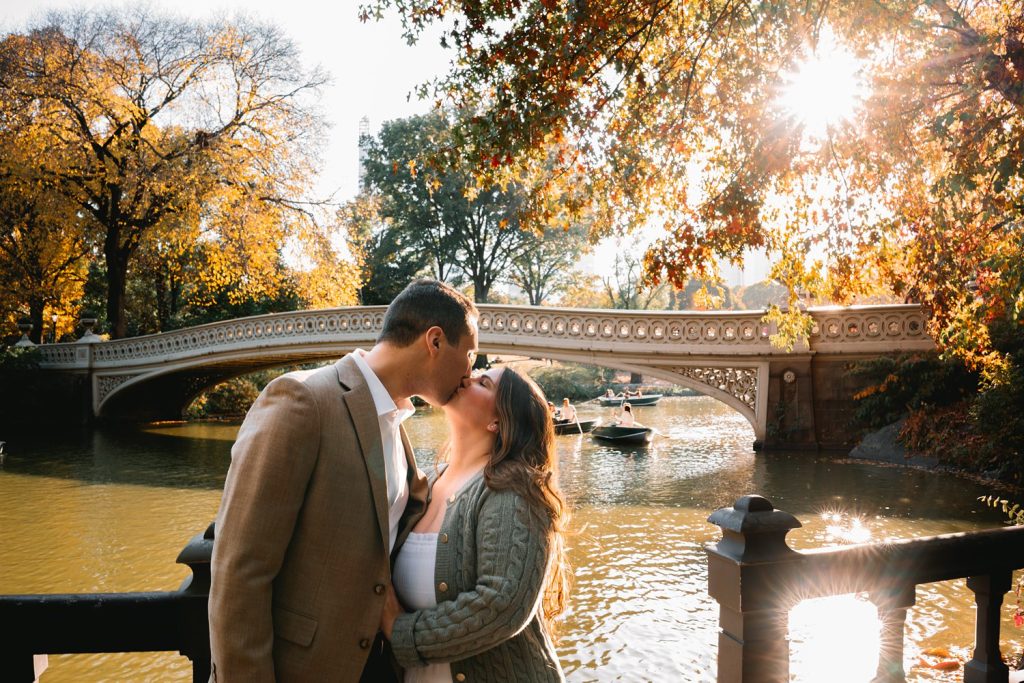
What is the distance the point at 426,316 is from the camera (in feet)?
5.92

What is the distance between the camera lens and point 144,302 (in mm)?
30688

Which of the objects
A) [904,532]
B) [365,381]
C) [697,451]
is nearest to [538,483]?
[365,381]

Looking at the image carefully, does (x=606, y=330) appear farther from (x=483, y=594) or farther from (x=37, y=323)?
(x=37, y=323)

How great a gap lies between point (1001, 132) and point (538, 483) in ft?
17.3

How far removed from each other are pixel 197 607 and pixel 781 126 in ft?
16.7

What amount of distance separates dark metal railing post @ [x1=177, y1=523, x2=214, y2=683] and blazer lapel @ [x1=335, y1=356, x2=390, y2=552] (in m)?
A: 0.40

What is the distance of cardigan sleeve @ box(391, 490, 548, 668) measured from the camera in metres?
1.71

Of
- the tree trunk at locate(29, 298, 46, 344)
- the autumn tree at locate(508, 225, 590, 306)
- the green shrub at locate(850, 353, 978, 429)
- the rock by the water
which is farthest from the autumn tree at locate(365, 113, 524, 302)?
the rock by the water

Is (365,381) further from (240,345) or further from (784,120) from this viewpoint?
(240,345)

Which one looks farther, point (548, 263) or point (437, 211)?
point (548, 263)

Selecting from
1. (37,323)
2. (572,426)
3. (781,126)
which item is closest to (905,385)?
(572,426)

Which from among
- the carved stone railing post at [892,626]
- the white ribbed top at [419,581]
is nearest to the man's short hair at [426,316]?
the white ribbed top at [419,581]

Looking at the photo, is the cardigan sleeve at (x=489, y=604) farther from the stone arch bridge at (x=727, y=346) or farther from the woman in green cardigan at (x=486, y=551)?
the stone arch bridge at (x=727, y=346)

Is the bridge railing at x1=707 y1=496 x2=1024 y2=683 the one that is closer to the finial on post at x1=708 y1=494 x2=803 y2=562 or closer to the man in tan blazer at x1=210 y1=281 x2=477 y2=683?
the finial on post at x1=708 y1=494 x2=803 y2=562
